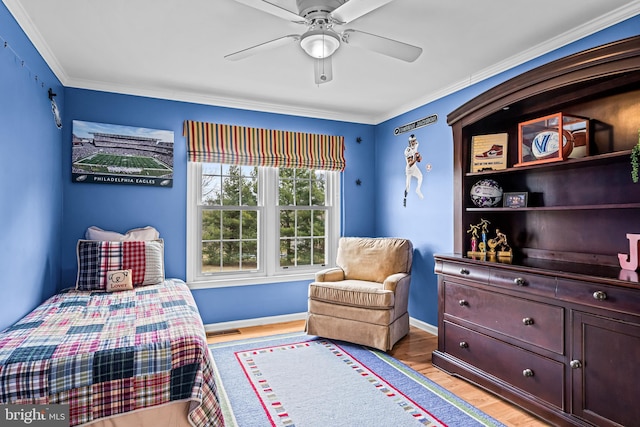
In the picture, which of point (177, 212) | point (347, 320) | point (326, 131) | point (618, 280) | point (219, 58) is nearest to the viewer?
point (618, 280)

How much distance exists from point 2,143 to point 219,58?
5.06ft

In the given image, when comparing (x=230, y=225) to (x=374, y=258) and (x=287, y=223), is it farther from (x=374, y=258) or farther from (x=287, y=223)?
(x=374, y=258)

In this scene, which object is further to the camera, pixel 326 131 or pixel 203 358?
pixel 326 131

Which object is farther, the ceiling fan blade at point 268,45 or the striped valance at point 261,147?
the striped valance at point 261,147

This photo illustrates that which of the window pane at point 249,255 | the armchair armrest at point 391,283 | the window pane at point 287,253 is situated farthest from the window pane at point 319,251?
the armchair armrest at point 391,283

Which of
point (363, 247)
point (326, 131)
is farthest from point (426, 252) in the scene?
point (326, 131)

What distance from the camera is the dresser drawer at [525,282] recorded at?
218 cm

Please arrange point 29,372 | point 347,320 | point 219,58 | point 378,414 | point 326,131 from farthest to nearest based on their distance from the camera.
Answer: point 326,131
point 347,320
point 219,58
point 378,414
point 29,372

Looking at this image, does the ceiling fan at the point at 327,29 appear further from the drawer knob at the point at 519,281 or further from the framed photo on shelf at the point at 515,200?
the drawer knob at the point at 519,281

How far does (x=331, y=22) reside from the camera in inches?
81.9

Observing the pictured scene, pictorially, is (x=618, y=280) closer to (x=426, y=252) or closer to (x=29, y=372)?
(x=426, y=252)

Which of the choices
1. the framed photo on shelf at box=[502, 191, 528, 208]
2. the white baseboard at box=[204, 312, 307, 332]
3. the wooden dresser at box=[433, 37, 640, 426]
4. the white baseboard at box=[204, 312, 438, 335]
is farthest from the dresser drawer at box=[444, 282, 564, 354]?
the white baseboard at box=[204, 312, 307, 332]

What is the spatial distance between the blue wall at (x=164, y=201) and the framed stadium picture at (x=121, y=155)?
59 mm

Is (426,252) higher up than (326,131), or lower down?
lower down
